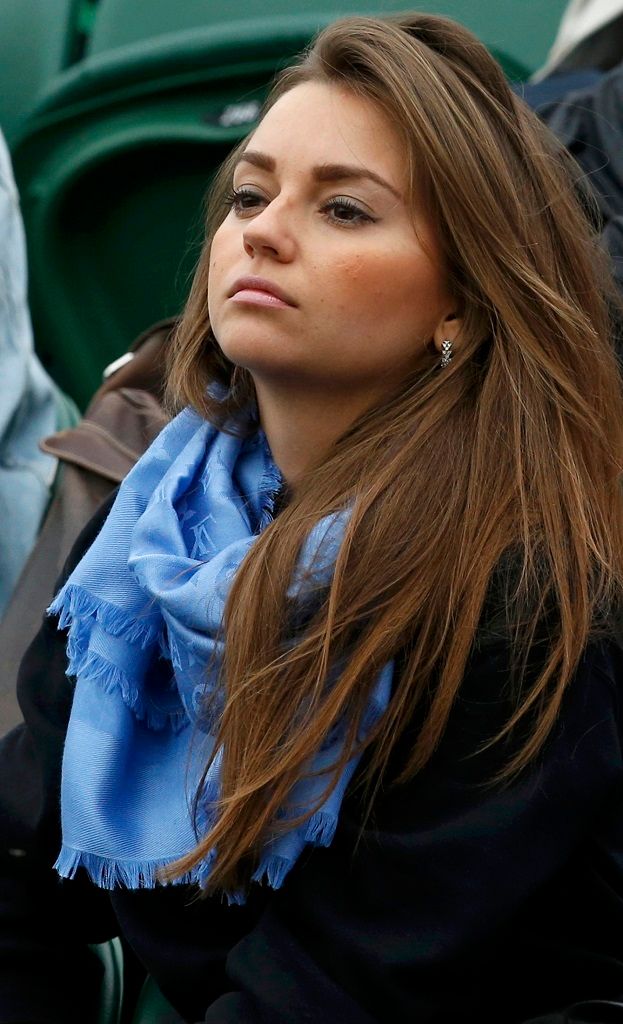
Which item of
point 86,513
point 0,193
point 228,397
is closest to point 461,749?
point 228,397

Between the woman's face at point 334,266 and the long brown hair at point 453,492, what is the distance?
1.1 inches

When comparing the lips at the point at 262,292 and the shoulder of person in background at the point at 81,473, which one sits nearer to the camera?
the lips at the point at 262,292

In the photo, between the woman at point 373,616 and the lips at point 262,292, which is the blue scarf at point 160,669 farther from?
the lips at point 262,292

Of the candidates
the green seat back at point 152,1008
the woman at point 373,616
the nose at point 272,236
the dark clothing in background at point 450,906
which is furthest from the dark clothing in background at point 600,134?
the green seat back at point 152,1008

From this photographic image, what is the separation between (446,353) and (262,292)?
8.5 inches

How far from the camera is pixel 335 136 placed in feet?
4.83

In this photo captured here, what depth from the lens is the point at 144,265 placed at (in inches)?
123

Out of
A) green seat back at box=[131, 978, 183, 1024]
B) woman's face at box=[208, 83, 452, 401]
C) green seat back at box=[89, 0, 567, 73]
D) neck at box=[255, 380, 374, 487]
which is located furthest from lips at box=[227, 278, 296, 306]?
green seat back at box=[89, 0, 567, 73]

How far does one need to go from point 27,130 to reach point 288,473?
67.6 inches

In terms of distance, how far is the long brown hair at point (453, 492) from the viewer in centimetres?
136

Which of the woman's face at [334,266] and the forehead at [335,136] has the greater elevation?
the forehead at [335,136]

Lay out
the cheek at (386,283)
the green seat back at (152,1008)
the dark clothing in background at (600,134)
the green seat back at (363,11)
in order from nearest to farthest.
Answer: the cheek at (386,283) → the green seat back at (152,1008) → the dark clothing in background at (600,134) → the green seat back at (363,11)

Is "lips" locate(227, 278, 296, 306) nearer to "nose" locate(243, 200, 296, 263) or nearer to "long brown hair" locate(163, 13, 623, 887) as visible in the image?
"nose" locate(243, 200, 296, 263)

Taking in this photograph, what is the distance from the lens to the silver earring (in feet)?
4.92
